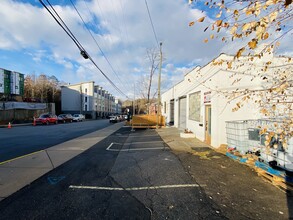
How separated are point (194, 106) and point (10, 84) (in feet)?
127

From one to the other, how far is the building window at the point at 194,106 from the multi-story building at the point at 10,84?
3699 cm

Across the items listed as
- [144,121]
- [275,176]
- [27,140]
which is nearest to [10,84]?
[27,140]

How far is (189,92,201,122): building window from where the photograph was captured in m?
10.6

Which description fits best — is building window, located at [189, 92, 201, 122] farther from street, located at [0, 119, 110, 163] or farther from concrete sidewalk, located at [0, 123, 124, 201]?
street, located at [0, 119, 110, 163]

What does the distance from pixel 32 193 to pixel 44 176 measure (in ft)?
3.44

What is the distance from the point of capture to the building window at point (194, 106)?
1058 cm

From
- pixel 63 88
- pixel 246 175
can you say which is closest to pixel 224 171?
pixel 246 175

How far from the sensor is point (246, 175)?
4.72 metres

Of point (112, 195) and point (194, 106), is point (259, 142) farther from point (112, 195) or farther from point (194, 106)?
point (194, 106)

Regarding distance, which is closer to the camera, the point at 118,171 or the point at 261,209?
the point at 261,209

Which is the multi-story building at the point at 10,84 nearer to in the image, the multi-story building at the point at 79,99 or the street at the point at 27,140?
the multi-story building at the point at 79,99

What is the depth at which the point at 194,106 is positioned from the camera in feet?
37.5

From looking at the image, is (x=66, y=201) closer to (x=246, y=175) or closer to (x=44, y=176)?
(x=44, y=176)

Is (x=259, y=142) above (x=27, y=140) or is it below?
above
